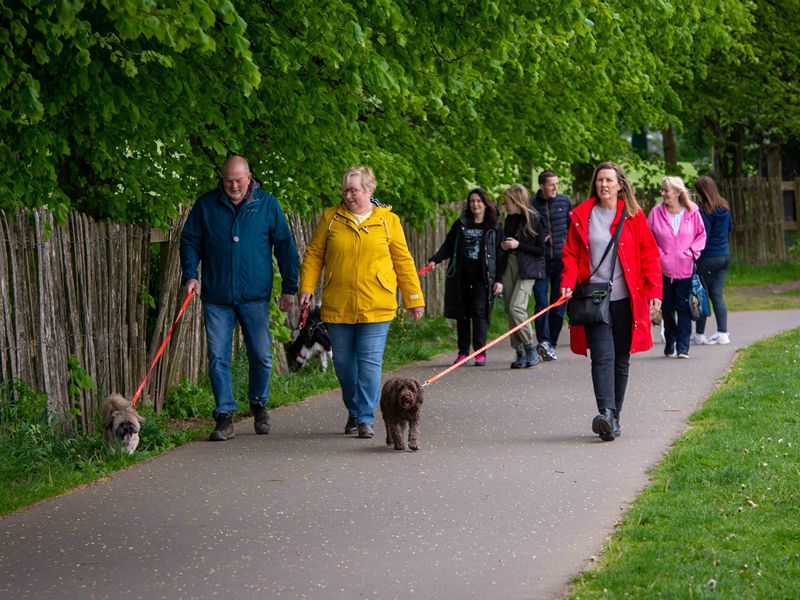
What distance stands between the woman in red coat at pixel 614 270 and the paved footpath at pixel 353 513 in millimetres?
544

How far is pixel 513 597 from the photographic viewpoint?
5.69 meters

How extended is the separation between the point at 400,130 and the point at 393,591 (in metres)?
9.07

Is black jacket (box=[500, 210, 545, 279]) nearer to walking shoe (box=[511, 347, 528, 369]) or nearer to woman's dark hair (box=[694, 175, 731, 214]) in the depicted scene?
walking shoe (box=[511, 347, 528, 369])

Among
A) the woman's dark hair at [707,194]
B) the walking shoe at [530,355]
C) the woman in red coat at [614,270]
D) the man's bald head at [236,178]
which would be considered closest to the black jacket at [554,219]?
the walking shoe at [530,355]

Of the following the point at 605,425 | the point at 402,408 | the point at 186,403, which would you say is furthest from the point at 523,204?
the point at 402,408

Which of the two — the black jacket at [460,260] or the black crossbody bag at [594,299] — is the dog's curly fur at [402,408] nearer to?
the black crossbody bag at [594,299]

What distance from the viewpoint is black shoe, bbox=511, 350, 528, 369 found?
1380cm

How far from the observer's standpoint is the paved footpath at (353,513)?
6.06 meters

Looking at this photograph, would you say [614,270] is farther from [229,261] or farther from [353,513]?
[353,513]

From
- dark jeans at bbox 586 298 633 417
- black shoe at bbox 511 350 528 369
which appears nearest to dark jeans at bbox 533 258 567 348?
black shoe at bbox 511 350 528 369

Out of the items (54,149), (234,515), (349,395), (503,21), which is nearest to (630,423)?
(349,395)

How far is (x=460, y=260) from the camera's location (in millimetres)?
14055

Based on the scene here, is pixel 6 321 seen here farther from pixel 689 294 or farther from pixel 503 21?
pixel 689 294

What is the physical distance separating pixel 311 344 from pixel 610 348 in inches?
187
